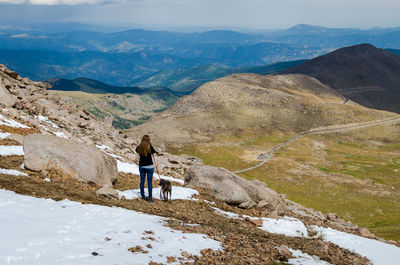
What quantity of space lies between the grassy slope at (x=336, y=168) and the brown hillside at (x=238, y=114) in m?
10.9

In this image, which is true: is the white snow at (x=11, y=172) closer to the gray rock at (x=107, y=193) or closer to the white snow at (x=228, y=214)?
the gray rock at (x=107, y=193)

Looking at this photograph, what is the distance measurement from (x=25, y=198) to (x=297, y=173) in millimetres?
80554

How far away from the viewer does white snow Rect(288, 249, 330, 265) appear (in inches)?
658

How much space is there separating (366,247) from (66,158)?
2293 cm

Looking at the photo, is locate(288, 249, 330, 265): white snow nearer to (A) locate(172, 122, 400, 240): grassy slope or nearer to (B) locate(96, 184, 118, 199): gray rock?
(B) locate(96, 184, 118, 199): gray rock

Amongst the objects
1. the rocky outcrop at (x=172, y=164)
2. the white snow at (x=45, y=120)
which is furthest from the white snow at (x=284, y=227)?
the white snow at (x=45, y=120)

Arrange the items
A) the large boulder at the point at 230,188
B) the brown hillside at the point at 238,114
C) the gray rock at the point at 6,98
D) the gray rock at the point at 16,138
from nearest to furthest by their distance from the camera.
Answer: the gray rock at the point at 16,138
the large boulder at the point at 230,188
the gray rock at the point at 6,98
the brown hillside at the point at 238,114

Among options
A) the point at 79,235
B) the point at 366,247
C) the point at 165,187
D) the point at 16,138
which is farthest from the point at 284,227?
the point at 16,138

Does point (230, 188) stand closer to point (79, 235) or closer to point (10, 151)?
point (79, 235)

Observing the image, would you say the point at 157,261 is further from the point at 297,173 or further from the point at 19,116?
the point at 297,173

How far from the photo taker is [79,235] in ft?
41.5

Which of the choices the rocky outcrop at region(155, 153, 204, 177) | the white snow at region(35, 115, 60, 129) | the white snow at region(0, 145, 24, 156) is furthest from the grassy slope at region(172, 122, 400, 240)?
the white snow at region(0, 145, 24, 156)

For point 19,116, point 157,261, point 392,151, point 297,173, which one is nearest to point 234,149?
point 297,173

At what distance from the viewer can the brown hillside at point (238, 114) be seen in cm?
13959
